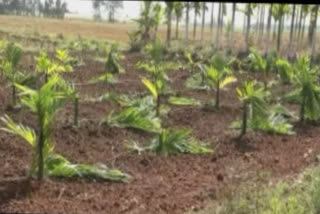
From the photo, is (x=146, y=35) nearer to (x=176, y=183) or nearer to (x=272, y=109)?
(x=272, y=109)

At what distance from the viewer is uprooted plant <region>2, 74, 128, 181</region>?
416cm

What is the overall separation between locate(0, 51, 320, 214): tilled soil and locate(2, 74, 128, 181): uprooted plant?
9 cm

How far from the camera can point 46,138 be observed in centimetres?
429

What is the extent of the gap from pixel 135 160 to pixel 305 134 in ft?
11.0

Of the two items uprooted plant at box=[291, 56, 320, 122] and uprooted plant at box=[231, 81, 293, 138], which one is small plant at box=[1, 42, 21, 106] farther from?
uprooted plant at box=[291, 56, 320, 122]

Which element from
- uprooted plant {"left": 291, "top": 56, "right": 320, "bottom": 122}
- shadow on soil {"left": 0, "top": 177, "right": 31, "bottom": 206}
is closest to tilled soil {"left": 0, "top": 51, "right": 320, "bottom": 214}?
shadow on soil {"left": 0, "top": 177, "right": 31, "bottom": 206}

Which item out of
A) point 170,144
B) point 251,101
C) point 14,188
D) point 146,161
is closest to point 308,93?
point 251,101

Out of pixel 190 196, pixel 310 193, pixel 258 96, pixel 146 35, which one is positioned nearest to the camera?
pixel 310 193

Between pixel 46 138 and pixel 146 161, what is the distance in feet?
5.12

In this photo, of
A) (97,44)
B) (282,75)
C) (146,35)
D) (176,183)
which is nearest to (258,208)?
(176,183)

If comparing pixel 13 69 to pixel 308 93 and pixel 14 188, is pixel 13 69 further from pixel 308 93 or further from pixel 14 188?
pixel 308 93

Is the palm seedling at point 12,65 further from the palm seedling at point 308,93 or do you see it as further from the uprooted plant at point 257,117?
the palm seedling at point 308,93

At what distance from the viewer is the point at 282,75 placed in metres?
13.6

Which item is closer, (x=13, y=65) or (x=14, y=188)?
(x=14, y=188)
